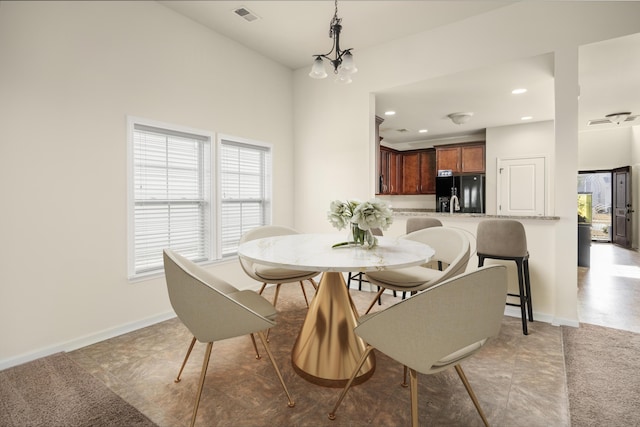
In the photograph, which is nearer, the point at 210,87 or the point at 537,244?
the point at 537,244

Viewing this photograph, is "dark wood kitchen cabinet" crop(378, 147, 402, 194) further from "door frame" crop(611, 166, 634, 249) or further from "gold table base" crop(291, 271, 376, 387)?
"door frame" crop(611, 166, 634, 249)

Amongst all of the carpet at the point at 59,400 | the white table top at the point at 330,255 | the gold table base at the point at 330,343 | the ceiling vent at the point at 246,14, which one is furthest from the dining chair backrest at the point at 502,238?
the ceiling vent at the point at 246,14

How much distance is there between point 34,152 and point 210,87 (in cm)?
172

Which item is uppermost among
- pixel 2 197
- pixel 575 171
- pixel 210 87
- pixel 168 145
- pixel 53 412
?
pixel 210 87

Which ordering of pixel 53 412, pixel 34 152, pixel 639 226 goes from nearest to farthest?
1. pixel 53 412
2. pixel 34 152
3. pixel 639 226

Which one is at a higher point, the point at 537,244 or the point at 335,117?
the point at 335,117

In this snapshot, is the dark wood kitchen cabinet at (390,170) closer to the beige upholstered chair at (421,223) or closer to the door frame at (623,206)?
the beige upholstered chair at (421,223)

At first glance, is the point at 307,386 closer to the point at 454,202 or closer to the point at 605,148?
the point at 454,202

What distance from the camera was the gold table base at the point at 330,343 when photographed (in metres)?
1.86

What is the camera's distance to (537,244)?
9.56 feet

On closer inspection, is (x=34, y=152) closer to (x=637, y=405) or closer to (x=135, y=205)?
(x=135, y=205)

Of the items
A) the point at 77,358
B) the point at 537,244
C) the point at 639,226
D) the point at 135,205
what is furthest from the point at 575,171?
the point at 639,226

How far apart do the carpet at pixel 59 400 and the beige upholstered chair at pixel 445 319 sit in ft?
4.33

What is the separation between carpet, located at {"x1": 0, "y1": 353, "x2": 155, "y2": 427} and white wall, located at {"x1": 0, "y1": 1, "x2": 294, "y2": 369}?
0.27m
